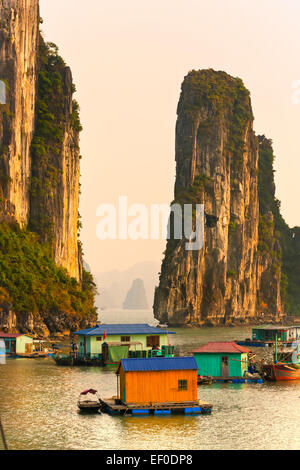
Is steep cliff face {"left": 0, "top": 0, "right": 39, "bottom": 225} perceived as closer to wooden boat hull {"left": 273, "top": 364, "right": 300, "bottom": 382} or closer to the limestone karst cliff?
the limestone karst cliff

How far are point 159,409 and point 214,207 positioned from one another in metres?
135

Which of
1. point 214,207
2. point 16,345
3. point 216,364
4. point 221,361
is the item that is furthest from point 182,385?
point 214,207

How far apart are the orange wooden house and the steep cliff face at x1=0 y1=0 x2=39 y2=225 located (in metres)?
70.6

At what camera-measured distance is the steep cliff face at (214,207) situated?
164 m

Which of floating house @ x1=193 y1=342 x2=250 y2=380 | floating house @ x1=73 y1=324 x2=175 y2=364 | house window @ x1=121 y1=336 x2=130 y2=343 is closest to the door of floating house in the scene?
floating house @ x1=193 y1=342 x2=250 y2=380

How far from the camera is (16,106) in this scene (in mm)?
117938

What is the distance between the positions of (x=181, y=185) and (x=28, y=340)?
99265 mm

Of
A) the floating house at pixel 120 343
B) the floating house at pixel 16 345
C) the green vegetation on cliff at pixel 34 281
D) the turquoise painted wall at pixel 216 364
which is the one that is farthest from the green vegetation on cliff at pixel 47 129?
the turquoise painted wall at pixel 216 364

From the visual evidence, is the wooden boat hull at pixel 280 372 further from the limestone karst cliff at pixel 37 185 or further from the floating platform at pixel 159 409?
the limestone karst cliff at pixel 37 185

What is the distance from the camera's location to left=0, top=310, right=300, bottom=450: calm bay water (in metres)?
35.1

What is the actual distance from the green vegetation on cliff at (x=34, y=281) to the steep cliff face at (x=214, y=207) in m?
45.5
